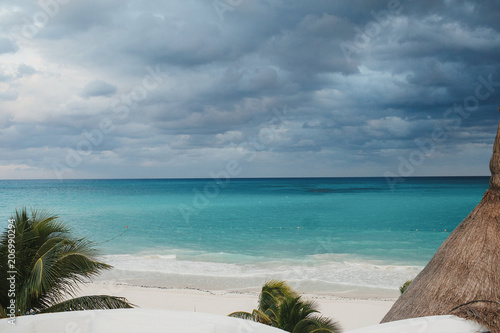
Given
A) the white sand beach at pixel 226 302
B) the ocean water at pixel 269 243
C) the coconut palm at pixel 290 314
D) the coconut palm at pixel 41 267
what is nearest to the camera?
the coconut palm at pixel 41 267

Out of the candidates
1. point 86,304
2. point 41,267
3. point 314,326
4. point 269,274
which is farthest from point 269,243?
point 41,267

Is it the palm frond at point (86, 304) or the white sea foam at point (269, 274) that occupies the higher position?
the palm frond at point (86, 304)

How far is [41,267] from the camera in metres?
4.56

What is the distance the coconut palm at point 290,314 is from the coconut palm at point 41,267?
2.22m

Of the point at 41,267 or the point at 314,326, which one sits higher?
the point at 41,267

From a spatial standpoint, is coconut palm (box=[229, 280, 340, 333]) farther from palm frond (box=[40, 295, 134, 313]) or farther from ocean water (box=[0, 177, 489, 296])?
ocean water (box=[0, 177, 489, 296])

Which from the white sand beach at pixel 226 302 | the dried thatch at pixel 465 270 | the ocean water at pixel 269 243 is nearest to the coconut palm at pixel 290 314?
the dried thatch at pixel 465 270

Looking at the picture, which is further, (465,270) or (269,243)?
(269,243)

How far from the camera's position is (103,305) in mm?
5141

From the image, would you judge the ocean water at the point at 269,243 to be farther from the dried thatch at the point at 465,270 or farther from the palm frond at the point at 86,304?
the dried thatch at the point at 465,270

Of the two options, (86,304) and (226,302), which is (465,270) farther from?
(226,302)

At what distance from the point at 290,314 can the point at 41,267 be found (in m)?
A: 3.32

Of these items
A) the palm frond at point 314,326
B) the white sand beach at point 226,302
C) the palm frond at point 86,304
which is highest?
the palm frond at point 86,304

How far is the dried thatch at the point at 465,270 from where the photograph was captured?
383 centimetres
